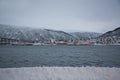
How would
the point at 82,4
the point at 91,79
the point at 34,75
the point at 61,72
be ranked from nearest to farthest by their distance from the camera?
the point at 91,79
the point at 34,75
the point at 61,72
the point at 82,4

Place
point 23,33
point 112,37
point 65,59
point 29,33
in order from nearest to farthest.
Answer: point 112,37 → point 23,33 → point 29,33 → point 65,59

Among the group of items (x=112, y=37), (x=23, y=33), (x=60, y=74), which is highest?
(x=23, y=33)

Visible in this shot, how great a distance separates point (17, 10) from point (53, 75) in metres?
1.79

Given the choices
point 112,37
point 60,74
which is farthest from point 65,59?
point 60,74

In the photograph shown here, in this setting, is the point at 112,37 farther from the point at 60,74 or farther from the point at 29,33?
the point at 29,33

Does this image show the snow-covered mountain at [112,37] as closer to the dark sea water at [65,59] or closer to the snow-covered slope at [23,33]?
the snow-covered slope at [23,33]

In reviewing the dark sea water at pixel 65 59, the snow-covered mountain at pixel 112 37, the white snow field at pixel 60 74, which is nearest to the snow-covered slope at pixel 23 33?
the white snow field at pixel 60 74

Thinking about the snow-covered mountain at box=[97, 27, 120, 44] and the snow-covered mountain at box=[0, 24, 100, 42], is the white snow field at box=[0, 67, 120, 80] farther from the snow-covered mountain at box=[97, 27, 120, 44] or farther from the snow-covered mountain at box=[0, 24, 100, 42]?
the snow-covered mountain at box=[0, 24, 100, 42]

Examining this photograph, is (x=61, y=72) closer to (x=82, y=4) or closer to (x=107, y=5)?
(x=82, y=4)

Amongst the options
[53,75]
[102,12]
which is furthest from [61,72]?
[102,12]

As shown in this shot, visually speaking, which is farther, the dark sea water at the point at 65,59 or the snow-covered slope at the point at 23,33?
the dark sea water at the point at 65,59

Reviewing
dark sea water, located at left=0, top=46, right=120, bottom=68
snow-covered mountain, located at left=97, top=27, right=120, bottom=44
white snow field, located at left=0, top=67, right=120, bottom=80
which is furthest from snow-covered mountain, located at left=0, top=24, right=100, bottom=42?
dark sea water, located at left=0, top=46, right=120, bottom=68

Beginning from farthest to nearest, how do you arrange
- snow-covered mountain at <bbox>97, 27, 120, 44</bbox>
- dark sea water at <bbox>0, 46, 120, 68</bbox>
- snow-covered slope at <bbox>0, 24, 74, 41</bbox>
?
dark sea water at <bbox>0, 46, 120, 68</bbox>
snow-covered slope at <bbox>0, 24, 74, 41</bbox>
snow-covered mountain at <bbox>97, 27, 120, 44</bbox>

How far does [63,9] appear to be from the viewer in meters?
3.70
